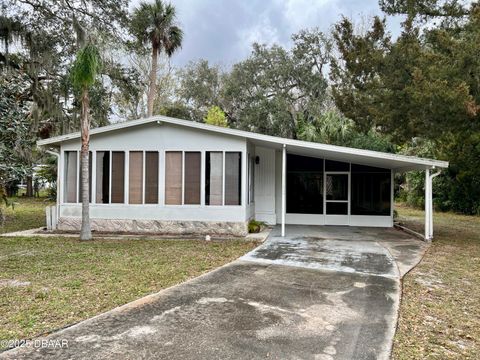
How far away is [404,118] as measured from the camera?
11.0 m

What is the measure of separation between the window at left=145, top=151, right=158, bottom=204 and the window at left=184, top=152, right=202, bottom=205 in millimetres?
869

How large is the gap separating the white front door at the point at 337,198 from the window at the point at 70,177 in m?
8.01

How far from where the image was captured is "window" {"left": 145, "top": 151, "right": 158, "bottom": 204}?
10.8m

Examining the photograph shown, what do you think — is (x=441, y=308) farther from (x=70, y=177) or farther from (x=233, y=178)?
(x=70, y=177)

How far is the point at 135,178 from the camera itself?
35.5 ft

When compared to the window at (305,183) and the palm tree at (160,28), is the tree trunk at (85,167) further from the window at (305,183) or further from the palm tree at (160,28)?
the palm tree at (160,28)

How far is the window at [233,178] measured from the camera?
10.6 m

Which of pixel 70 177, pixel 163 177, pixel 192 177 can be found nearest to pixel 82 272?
pixel 163 177

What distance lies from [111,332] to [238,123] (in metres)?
25.5

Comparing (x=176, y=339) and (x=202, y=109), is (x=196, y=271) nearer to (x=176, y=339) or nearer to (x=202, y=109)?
(x=176, y=339)

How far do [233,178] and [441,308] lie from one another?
261 inches

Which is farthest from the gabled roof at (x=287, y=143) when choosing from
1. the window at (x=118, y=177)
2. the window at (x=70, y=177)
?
the window at (x=118, y=177)

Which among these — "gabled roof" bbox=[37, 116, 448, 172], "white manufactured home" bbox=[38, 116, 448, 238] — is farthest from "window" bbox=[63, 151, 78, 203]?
"gabled roof" bbox=[37, 116, 448, 172]

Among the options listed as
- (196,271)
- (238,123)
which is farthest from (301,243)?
(238,123)
